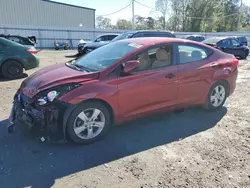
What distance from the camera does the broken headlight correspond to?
335 centimetres

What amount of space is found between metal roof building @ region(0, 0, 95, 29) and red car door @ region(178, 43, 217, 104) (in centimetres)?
2986

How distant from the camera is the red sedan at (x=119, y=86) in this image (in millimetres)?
3414

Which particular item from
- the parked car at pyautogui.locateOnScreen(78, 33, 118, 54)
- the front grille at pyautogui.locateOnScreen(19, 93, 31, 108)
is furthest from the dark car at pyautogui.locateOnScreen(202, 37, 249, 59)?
the front grille at pyautogui.locateOnScreen(19, 93, 31, 108)

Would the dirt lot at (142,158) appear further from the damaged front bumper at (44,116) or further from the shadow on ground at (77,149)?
the damaged front bumper at (44,116)

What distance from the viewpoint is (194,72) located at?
4.55m

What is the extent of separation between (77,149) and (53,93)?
90 cm

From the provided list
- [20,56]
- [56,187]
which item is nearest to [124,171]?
[56,187]

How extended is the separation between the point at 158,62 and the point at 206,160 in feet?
A: 6.06

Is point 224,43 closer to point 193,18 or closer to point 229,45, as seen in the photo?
point 229,45

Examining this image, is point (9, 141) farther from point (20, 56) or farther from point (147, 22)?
point (147, 22)

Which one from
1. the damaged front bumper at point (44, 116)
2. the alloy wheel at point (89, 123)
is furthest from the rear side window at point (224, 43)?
the damaged front bumper at point (44, 116)

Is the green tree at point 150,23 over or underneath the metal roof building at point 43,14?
over

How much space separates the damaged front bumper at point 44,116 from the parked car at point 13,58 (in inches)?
210

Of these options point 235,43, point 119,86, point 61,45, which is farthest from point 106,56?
point 61,45
